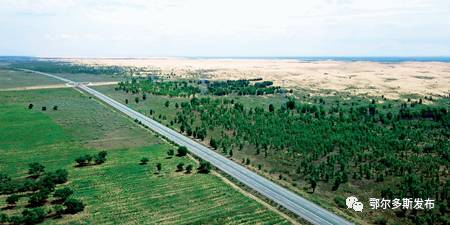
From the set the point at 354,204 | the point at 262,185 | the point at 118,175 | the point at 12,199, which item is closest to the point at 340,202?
the point at 354,204

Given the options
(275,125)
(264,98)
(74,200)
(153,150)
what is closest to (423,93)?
(264,98)

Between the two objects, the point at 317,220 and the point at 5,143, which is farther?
the point at 5,143

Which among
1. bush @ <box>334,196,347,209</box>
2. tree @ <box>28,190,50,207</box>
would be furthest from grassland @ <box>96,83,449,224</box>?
tree @ <box>28,190,50,207</box>

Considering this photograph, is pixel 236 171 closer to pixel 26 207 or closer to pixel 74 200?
pixel 74 200

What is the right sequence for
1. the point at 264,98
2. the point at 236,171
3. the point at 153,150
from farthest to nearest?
the point at 264,98 → the point at 153,150 → the point at 236,171

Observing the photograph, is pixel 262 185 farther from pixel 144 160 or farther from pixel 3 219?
pixel 3 219

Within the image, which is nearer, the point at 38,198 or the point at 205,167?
the point at 38,198

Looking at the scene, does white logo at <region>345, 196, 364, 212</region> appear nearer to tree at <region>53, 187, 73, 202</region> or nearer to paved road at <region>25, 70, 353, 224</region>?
paved road at <region>25, 70, 353, 224</region>
